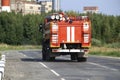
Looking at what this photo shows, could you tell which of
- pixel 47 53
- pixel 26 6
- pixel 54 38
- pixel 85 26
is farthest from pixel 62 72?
pixel 26 6

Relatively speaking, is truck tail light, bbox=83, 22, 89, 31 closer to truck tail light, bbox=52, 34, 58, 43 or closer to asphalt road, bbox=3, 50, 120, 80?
truck tail light, bbox=52, 34, 58, 43

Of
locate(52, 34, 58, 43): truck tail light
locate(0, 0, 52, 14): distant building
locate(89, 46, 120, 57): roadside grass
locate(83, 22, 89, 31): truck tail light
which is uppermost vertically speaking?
locate(83, 22, 89, 31): truck tail light

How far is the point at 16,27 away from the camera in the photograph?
120625mm

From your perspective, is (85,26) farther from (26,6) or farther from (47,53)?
(26,6)

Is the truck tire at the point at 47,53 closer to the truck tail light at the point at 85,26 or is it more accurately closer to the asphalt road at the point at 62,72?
the truck tail light at the point at 85,26

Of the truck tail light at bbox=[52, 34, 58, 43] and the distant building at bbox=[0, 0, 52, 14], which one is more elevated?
the truck tail light at bbox=[52, 34, 58, 43]

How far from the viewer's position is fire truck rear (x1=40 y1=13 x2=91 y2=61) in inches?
1345

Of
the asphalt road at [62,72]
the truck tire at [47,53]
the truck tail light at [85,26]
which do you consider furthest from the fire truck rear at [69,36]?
the asphalt road at [62,72]

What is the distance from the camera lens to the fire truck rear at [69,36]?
34156mm

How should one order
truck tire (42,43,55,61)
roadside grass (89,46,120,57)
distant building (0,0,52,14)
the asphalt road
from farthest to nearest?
distant building (0,0,52,14)
roadside grass (89,46,120,57)
truck tire (42,43,55,61)
the asphalt road

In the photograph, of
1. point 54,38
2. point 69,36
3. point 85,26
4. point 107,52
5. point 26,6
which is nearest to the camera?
point 54,38

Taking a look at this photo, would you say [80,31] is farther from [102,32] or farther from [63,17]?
[102,32]

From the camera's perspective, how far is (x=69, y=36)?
34562 millimetres

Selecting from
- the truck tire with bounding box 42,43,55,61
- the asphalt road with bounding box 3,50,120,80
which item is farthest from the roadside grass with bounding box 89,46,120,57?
the asphalt road with bounding box 3,50,120,80
